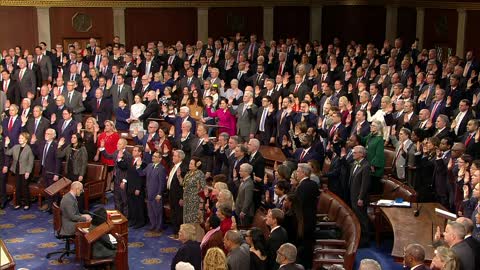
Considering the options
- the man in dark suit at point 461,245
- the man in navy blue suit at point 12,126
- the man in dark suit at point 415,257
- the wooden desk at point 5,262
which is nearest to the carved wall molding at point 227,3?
the man in navy blue suit at point 12,126

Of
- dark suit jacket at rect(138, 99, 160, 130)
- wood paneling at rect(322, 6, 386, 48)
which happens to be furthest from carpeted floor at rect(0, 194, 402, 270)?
wood paneling at rect(322, 6, 386, 48)

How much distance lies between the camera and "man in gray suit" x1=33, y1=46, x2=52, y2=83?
18.5m

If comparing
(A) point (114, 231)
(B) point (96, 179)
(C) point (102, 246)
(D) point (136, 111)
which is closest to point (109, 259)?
(C) point (102, 246)

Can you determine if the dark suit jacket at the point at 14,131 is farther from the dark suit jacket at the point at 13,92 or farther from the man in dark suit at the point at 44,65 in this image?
the man in dark suit at the point at 44,65

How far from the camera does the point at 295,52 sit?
20016mm

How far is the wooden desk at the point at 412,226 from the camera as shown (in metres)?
9.43

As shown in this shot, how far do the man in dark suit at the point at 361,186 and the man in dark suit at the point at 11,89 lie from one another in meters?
9.01

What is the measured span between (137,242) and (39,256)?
1.55 meters

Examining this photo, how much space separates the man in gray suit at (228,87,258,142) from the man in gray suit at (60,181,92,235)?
4488 millimetres

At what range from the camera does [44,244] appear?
39.5ft

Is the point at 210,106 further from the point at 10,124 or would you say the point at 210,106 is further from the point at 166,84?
the point at 10,124

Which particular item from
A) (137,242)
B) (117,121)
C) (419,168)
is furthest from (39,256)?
(419,168)

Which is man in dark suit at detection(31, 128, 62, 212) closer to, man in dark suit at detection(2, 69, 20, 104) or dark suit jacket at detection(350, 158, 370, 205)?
man in dark suit at detection(2, 69, 20, 104)

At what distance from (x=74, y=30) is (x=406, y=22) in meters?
11.1
